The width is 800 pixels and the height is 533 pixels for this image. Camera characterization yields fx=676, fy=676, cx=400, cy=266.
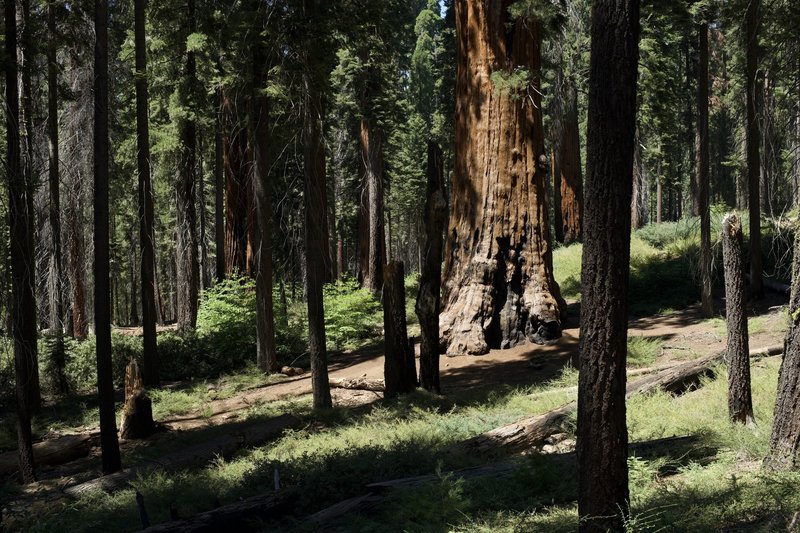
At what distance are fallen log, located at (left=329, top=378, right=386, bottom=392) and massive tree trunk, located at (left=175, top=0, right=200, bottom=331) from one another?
8061 millimetres

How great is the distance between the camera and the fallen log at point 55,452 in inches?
430

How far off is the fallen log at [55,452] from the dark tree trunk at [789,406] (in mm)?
10565

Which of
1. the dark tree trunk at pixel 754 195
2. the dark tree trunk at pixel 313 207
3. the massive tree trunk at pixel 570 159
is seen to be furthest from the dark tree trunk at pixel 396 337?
the massive tree trunk at pixel 570 159

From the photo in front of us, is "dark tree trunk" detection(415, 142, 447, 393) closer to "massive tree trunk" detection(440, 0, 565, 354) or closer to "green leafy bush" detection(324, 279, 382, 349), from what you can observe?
"massive tree trunk" detection(440, 0, 565, 354)

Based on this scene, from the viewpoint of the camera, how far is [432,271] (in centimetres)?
1165

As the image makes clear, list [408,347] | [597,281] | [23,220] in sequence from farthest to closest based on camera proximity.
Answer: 1. [408,347]
2. [23,220]
3. [597,281]

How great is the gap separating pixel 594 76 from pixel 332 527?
4587 mm

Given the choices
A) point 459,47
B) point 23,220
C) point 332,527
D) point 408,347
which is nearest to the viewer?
point 332,527

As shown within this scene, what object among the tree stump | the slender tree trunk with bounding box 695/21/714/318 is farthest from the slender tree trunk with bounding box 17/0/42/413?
the slender tree trunk with bounding box 695/21/714/318

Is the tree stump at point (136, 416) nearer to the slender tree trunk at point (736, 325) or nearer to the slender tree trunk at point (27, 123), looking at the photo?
the slender tree trunk at point (27, 123)

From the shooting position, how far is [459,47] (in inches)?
616

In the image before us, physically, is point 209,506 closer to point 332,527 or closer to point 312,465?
point 312,465

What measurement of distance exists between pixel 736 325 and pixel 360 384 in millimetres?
7655

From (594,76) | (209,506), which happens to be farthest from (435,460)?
(594,76)
